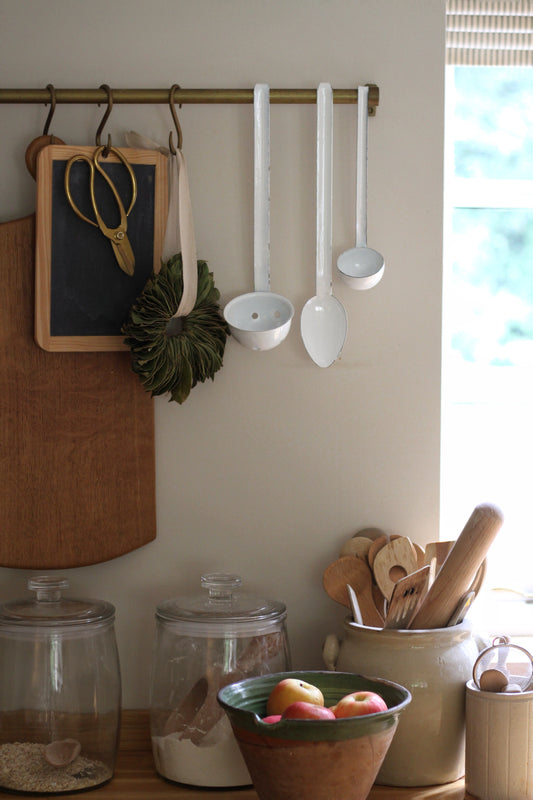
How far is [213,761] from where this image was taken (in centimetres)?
103

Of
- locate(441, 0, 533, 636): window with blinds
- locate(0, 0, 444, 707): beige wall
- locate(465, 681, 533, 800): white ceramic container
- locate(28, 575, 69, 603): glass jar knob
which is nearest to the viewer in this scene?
locate(465, 681, 533, 800): white ceramic container

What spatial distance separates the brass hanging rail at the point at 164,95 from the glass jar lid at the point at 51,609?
671mm

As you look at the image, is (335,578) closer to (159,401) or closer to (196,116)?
(159,401)

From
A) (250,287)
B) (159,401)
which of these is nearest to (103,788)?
(159,401)

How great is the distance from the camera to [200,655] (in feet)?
3.52

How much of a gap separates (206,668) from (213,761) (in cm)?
11

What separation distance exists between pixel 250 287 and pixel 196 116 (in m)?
0.26

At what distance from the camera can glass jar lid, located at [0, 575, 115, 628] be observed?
1056 millimetres

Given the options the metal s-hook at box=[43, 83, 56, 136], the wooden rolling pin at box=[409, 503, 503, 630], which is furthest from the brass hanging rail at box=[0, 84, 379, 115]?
the wooden rolling pin at box=[409, 503, 503, 630]

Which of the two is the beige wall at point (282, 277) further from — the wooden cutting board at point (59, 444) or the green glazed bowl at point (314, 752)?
the green glazed bowl at point (314, 752)

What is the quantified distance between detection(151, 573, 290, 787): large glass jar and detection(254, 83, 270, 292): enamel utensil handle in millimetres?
432

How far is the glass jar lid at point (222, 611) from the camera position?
107 centimetres

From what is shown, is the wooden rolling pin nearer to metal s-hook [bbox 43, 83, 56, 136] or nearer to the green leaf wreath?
the green leaf wreath

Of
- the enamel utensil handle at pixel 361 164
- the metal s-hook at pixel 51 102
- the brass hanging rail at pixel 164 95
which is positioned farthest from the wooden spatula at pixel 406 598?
the metal s-hook at pixel 51 102
